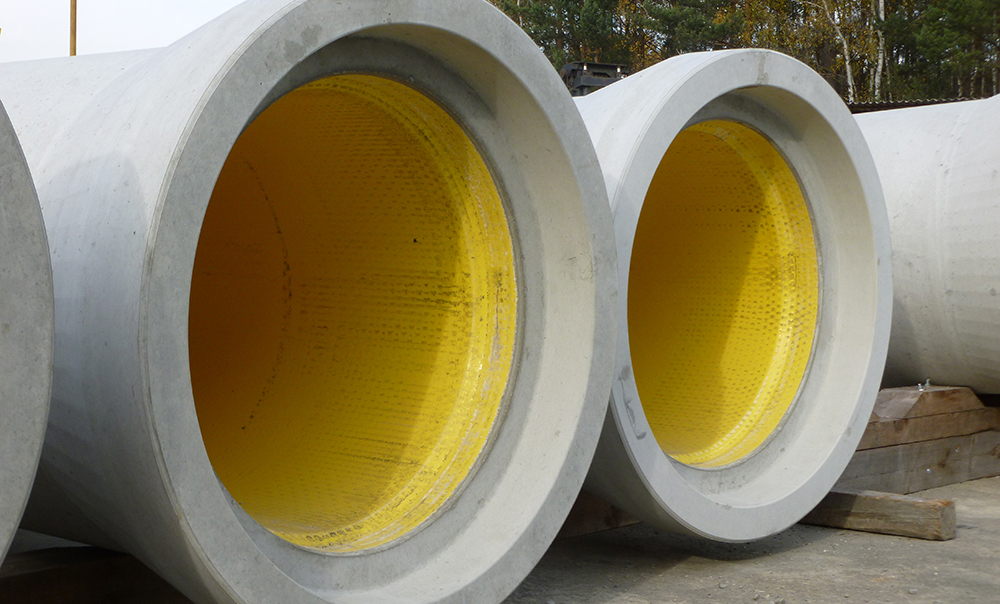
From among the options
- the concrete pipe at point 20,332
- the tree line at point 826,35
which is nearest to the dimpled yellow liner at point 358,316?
the concrete pipe at point 20,332

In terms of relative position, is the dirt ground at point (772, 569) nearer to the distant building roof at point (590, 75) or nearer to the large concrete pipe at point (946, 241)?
the large concrete pipe at point (946, 241)

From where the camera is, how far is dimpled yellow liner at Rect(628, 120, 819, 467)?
4176 mm

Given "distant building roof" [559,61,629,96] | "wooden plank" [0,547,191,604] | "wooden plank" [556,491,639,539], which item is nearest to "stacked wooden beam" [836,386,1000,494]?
"wooden plank" [556,491,639,539]

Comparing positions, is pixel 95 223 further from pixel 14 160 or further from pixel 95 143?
pixel 14 160

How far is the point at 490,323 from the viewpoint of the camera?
10.2 feet

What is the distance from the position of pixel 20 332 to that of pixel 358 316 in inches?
68.3

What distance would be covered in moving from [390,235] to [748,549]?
2.07 m

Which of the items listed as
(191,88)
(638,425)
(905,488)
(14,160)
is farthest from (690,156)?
(14,160)

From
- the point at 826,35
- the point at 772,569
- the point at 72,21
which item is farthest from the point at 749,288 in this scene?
the point at 826,35

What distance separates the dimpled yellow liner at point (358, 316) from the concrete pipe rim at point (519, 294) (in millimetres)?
84

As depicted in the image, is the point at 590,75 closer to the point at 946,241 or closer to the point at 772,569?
the point at 946,241

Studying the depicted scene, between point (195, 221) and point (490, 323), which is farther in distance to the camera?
point (490, 323)

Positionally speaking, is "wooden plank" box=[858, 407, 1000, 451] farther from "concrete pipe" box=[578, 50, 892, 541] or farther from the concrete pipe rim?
the concrete pipe rim

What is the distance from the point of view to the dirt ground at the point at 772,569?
3.40 meters
